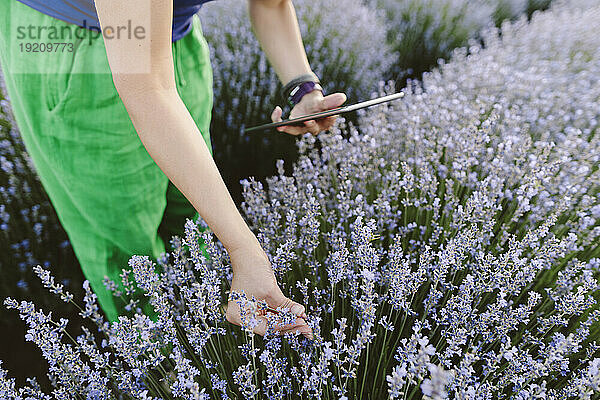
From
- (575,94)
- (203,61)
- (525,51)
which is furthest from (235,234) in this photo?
(525,51)

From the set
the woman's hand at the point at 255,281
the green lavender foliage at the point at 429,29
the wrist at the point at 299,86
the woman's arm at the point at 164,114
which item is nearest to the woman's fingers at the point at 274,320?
the woman's hand at the point at 255,281

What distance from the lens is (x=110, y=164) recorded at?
51.4 inches

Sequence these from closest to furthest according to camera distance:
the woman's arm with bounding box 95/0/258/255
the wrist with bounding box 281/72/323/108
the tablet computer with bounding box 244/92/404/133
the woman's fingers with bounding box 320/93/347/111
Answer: the woman's arm with bounding box 95/0/258/255
the tablet computer with bounding box 244/92/404/133
the woman's fingers with bounding box 320/93/347/111
the wrist with bounding box 281/72/323/108

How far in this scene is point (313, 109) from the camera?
165 centimetres

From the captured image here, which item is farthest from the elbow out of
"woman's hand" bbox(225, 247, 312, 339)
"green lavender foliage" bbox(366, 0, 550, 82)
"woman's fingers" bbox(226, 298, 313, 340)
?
"green lavender foliage" bbox(366, 0, 550, 82)

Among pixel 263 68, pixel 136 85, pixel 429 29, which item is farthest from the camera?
pixel 429 29

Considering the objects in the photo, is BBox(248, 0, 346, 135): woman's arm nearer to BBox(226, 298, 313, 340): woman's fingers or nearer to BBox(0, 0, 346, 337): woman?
BBox(0, 0, 346, 337): woman

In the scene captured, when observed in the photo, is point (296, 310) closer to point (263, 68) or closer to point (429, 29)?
point (263, 68)

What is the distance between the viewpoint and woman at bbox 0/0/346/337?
88cm

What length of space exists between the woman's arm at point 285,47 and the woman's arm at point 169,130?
67 centimetres

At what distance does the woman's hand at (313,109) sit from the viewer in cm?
153

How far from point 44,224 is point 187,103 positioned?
120 centimetres

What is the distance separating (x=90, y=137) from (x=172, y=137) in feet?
1.66

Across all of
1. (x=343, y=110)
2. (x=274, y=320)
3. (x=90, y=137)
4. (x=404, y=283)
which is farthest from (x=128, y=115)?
(x=404, y=283)
